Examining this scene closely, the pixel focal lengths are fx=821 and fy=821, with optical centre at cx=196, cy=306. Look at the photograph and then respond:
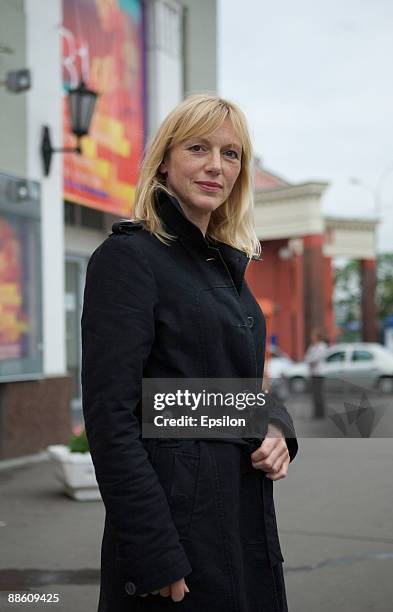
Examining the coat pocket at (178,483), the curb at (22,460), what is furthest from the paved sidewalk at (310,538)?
the curb at (22,460)

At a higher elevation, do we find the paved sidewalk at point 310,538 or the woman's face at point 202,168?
the woman's face at point 202,168

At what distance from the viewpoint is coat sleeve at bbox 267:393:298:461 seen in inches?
71.6

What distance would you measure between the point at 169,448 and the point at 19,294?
21.4 ft

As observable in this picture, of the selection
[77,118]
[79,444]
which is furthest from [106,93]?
[79,444]

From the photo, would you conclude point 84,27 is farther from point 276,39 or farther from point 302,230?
point 302,230

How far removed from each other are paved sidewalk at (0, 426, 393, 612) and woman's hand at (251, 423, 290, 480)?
0.72 ft

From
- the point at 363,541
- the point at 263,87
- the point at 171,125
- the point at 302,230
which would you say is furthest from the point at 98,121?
the point at 302,230

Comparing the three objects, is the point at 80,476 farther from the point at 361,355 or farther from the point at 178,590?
the point at 361,355

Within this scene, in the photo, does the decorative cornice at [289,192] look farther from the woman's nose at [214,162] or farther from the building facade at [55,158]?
the woman's nose at [214,162]

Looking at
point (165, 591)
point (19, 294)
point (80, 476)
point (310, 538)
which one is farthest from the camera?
point (19, 294)

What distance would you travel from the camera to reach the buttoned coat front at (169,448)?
1.57 m

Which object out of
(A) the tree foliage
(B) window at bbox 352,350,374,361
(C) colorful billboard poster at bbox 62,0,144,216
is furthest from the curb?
(A) the tree foliage

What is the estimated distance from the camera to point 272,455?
1.75 metres

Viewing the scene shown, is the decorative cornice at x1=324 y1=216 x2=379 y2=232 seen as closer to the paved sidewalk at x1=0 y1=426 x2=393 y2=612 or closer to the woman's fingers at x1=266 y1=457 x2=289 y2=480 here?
the paved sidewalk at x1=0 y1=426 x2=393 y2=612
